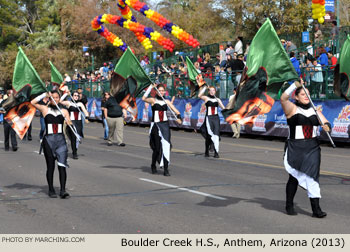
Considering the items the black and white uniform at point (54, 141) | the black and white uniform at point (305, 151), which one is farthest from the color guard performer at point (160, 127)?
the black and white uniform at point (305, 151)

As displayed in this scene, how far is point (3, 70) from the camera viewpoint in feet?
241

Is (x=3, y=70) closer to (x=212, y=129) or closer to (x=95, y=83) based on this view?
(x=95, y=83)

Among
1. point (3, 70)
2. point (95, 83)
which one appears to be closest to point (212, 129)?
point (95, 83)

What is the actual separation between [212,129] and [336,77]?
5.52 m

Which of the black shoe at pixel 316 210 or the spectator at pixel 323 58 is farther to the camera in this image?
the spectator at pixel 323 58

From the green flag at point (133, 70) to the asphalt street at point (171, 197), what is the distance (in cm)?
207

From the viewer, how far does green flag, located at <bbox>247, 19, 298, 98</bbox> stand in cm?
A: 929

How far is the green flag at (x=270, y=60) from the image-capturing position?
929 centimetres

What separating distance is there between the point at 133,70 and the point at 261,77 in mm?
5771

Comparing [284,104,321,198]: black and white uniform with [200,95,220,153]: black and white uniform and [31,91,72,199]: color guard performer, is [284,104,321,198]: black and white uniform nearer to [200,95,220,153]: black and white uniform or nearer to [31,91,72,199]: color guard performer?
[31,91,72,199]: color guard performer

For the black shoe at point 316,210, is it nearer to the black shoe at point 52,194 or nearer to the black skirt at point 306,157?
the black skirt at point 306,157

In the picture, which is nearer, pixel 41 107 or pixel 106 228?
pixel 106 228

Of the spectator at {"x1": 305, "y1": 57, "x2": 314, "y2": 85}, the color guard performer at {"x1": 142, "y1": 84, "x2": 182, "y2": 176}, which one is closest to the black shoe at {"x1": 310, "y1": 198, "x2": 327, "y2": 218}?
the color guard performer at {"x1": 142, "y1": 84, "x2": 182, "y2": 176}

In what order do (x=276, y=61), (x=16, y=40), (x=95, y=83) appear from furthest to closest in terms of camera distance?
(x=16, y=40)
(x=95, y=83)
(x=276, y=61)
